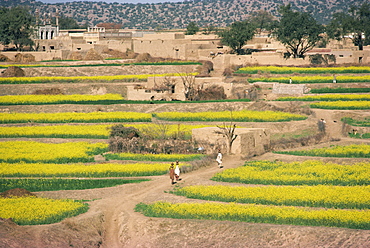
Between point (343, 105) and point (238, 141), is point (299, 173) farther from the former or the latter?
point (343, 105)

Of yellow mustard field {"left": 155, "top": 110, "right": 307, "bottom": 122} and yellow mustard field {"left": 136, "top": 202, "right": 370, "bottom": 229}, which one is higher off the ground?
yellow mustard field {"left": 155, "top": 110, "right": 307, "bottom": 122}

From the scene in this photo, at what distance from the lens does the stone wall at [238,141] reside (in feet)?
121

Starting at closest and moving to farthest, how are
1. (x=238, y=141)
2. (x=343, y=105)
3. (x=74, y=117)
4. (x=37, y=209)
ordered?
(x=37, y=209) → (x=238, y=141) → (x=74, y=117) → (x=343, y=105)

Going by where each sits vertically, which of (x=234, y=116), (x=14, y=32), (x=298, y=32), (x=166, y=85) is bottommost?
(x=234, y=116)

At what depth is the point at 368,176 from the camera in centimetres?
3045

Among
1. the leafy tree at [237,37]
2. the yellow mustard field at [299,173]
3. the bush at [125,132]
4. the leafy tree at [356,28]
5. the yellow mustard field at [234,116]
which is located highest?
the leafy tree at [356,28]

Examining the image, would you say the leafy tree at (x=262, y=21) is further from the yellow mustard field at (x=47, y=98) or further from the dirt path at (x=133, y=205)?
the dirt path at (x=133, y=205)

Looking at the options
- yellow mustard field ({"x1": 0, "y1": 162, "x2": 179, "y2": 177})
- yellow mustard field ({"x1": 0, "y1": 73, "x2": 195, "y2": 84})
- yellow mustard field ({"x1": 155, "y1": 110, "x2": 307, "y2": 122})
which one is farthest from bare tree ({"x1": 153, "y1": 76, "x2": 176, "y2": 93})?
yellow mustard field ({"x1": 0, "y1": 162, "x2": 179, "y2": 177})

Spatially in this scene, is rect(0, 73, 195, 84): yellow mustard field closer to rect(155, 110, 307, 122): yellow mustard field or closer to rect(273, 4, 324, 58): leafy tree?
rect(155, 110, 307, 122): yellow mustard field

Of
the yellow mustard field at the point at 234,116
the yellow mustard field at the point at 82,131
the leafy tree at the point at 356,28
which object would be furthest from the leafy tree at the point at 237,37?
the yellow mustard field at the point at 82,131

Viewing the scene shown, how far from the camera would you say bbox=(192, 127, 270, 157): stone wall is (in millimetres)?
36969

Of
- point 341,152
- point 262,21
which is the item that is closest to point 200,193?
point 341,152

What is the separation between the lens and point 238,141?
121ft

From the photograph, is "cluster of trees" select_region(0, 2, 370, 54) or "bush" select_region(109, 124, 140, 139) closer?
"bush" select_region(109, 124, 140, 139)
